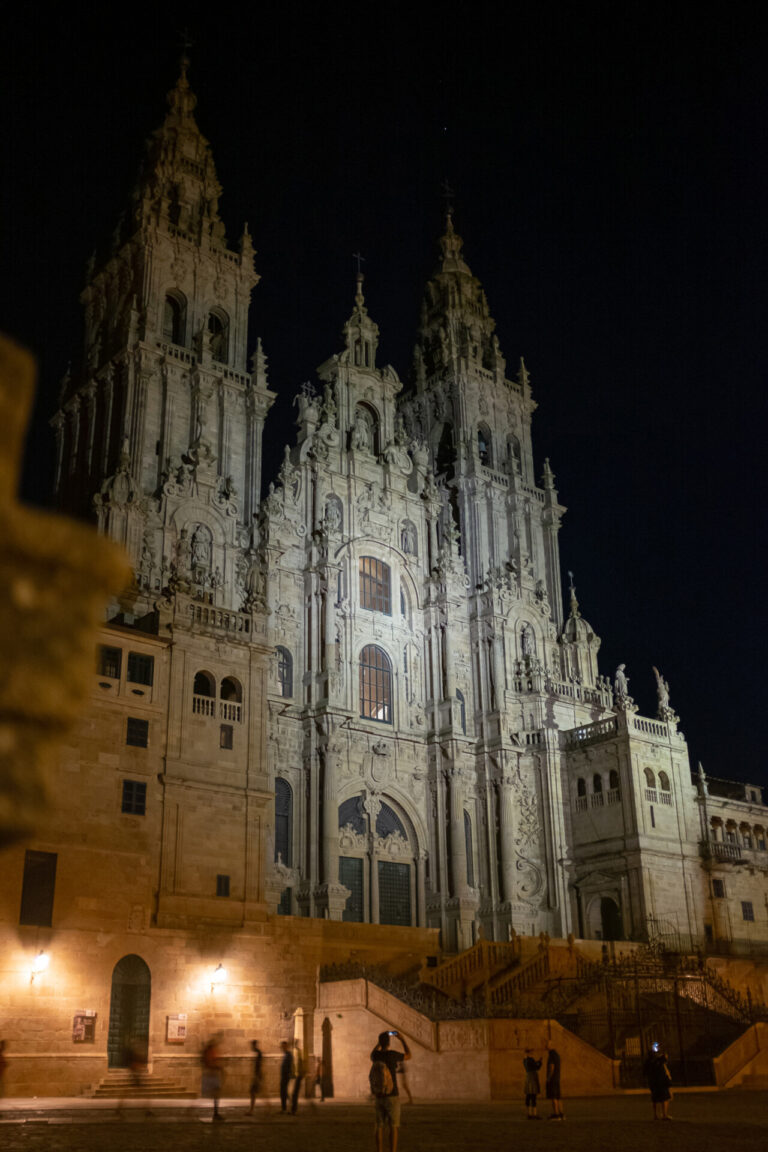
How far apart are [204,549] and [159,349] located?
9.45m

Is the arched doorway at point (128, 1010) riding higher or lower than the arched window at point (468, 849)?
lower

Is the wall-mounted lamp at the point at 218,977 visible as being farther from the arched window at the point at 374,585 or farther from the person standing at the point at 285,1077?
the arched window at the point at 374,585

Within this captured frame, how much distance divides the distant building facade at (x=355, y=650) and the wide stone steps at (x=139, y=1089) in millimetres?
7233

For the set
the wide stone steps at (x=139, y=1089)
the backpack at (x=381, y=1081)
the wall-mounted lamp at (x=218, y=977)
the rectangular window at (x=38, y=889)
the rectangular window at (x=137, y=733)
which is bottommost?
the wide stone steps at (x=139, y=1089)

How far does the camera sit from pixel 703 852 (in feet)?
158

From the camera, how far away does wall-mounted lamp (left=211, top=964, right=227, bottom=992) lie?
107ft

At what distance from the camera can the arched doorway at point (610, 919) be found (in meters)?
47.1

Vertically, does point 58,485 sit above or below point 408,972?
above

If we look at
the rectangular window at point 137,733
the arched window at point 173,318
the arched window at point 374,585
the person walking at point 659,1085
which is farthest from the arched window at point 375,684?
the person walking at point 659,1085

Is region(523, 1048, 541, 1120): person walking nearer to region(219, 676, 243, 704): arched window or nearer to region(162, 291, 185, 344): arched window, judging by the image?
region(219, 676, 243, 704): arched window

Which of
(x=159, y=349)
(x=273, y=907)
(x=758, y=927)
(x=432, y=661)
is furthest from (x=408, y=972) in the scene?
(x=159, y=349)

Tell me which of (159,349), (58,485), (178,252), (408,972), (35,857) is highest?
(178,252)

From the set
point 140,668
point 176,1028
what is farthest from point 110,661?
point 176,1028

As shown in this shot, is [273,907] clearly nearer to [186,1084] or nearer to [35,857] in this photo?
[186,1084]
